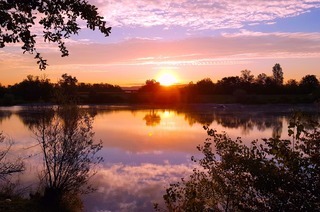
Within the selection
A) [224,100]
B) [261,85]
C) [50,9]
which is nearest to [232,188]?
[50,9]

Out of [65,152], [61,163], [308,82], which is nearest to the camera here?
[61,163]

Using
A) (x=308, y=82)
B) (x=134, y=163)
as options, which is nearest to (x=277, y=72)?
(x=308, y=82)

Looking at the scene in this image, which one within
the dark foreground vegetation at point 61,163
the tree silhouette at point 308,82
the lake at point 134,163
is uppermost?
the tree silhouette at point 308,82

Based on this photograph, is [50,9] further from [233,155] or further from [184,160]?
[184,160]

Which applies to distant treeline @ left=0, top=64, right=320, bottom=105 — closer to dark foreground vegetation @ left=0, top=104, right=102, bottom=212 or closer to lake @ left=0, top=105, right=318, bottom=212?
lake @ left=0, top=105, right=318, bottom=212

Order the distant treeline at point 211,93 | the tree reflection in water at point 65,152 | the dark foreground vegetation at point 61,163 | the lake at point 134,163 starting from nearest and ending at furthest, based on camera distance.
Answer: the dark foreground vegetation at point 61,163 → the tree reflection in water at point 65,152 → the lake at point 134,163 → the distant treeline at point 211,93

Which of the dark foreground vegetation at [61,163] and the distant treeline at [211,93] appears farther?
the distant treeline at [211,93]

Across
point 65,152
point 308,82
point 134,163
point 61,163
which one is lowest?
point 134,163

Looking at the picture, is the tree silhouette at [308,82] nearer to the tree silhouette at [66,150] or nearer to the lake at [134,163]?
the lake at [134,163]

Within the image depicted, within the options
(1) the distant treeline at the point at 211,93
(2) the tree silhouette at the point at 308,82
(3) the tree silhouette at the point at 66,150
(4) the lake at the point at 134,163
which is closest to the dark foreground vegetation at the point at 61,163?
(3) the tree silhouette at the point at 66,150

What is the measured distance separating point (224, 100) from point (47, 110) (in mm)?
84948

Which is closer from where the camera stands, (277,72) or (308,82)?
(308,82)

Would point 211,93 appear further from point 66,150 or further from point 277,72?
point 66,150

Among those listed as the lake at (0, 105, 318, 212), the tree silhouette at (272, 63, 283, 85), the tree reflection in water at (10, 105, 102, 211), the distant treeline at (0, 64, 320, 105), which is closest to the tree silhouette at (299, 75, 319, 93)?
the distant treeline at (0, 64, 320, 105)
